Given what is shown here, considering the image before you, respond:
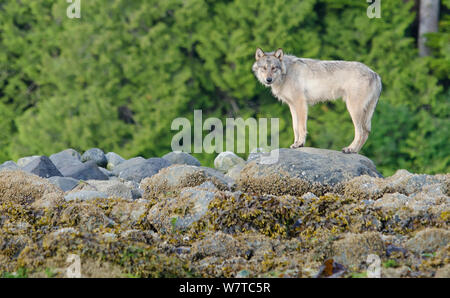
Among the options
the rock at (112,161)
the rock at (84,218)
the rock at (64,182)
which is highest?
the rock at (84,218)

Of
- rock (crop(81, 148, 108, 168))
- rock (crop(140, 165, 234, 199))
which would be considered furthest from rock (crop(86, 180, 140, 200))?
rock (crop(81, 148, 108, 168))

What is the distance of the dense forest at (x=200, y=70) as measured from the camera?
43.7 feet

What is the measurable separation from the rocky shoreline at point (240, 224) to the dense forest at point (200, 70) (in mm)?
5519

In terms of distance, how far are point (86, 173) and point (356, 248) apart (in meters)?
5.06

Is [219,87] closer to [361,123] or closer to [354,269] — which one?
[361,123]

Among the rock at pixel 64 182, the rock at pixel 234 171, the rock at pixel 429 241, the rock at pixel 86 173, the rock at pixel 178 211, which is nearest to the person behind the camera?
the rock at pixel 429 241

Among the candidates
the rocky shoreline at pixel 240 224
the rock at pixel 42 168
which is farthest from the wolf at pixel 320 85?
the rock at pixel 42 168

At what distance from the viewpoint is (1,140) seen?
1417 cm

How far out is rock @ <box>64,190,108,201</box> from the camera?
21.4 feet

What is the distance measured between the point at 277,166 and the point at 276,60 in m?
1.67

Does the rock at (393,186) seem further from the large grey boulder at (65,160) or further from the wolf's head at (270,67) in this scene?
the large grey boulder at (65,160)

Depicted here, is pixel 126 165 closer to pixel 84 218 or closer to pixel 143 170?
pixel 143 170

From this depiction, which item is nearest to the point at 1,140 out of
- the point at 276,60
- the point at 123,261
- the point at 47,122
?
the point at 47,122
